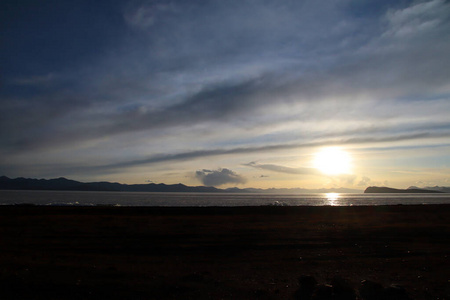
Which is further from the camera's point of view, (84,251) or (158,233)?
(158,233)

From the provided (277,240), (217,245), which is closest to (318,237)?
(277,240)

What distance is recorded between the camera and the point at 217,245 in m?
15.0

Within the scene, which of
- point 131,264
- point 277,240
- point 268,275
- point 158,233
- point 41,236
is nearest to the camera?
point 268,275

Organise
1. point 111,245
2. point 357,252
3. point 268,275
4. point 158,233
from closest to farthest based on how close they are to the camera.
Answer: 1. point 268,275
2. point 357,252
3. point 111,245
4. point 158,233

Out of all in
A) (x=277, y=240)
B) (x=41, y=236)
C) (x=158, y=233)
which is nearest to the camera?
(x=277, y=240)

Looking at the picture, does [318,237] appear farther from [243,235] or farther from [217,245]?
[217,245]

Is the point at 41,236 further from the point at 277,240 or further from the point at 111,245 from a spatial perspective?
the point at 277,240

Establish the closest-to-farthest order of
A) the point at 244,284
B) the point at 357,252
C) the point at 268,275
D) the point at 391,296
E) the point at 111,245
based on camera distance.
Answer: the point at 391,296 → the point at 244,284 → the point at 268,275 → the point at 357,252 → the point at 111,245

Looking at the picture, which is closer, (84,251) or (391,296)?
(391,296)

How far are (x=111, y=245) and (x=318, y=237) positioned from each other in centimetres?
1069

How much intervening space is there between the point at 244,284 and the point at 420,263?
22.6ft

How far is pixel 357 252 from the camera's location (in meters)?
13.3

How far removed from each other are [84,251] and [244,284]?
803cm

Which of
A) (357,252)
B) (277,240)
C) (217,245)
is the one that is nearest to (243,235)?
(277,240)
